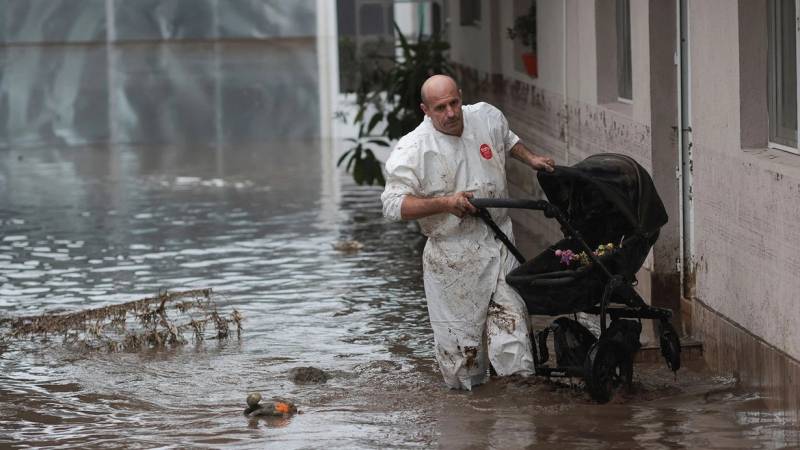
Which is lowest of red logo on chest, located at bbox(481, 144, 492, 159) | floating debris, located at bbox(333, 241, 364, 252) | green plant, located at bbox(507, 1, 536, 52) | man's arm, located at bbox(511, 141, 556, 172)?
floating debris, located at bbox(333, 241, 364, 252)

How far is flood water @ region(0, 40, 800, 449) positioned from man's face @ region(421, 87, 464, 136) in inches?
50.2

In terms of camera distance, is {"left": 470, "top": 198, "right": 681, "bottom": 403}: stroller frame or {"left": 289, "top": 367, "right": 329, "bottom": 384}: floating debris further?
{"left": 289, "top": 367, "right": 329, "bottom": 384}: floating debris

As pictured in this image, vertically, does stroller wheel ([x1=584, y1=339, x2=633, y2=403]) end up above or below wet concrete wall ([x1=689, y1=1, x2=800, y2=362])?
below

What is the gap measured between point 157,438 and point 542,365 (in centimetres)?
189

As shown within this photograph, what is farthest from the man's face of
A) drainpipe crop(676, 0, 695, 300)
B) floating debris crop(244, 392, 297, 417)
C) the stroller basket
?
drainpipe crop(676, 0, 695, 300)

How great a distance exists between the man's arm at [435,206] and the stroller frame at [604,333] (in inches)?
2.1

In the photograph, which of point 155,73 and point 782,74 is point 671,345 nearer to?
point 782,74

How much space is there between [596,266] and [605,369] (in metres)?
0.52

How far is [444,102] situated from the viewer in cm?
750

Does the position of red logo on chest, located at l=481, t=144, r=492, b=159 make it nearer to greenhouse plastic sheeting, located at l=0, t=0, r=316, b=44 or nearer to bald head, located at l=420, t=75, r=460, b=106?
bald head, located at l=420, t=75, r=460, b=106

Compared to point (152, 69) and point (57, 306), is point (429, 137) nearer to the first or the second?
point (57, 306)

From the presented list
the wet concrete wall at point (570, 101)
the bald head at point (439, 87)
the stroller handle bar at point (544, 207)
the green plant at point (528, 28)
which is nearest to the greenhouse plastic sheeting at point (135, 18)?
the wet concrete wall at point (570, 101)

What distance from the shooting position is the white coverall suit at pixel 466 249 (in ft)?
24.6

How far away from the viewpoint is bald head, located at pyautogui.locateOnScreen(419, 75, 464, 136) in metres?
7.48
